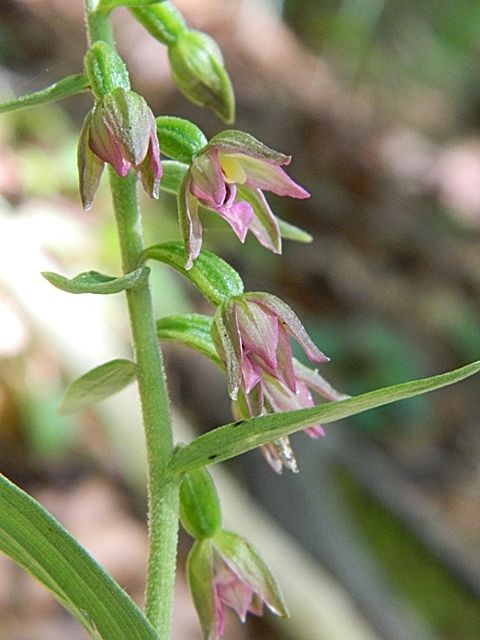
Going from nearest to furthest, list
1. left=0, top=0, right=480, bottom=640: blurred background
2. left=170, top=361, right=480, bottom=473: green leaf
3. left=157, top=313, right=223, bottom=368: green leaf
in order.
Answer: left=170, top=361, right=480, bottom=473: green leaf → left=157, top=313, right=223, bottom=368: green leaf → left=0, top=0, right=480, bottom=640: blurred background

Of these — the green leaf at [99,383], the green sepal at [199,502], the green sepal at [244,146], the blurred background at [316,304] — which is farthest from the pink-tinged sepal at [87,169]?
the blurred background at [316,304]

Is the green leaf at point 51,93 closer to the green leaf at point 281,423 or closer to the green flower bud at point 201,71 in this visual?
the green flower bud at point 201,71

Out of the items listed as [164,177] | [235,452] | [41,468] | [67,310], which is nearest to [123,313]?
[67,310]

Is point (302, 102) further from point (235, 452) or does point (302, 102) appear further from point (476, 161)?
point (235, 452)

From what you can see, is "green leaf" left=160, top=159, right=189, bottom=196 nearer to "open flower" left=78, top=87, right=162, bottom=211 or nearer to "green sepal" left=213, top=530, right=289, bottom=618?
"open flower" left=78, top=87, right=162, bottom=211

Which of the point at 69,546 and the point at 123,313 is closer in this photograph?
the point at 69,546

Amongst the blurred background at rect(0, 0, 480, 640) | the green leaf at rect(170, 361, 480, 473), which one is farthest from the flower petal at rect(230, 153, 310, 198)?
the blurred background at rect(0, 0, 480, 640)

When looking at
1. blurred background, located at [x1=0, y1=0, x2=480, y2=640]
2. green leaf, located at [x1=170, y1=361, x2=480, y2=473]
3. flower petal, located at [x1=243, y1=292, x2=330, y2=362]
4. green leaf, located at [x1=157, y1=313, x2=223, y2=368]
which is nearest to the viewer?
green leaf, located at [x1=170, y1=361, x2=480, y2=473]
